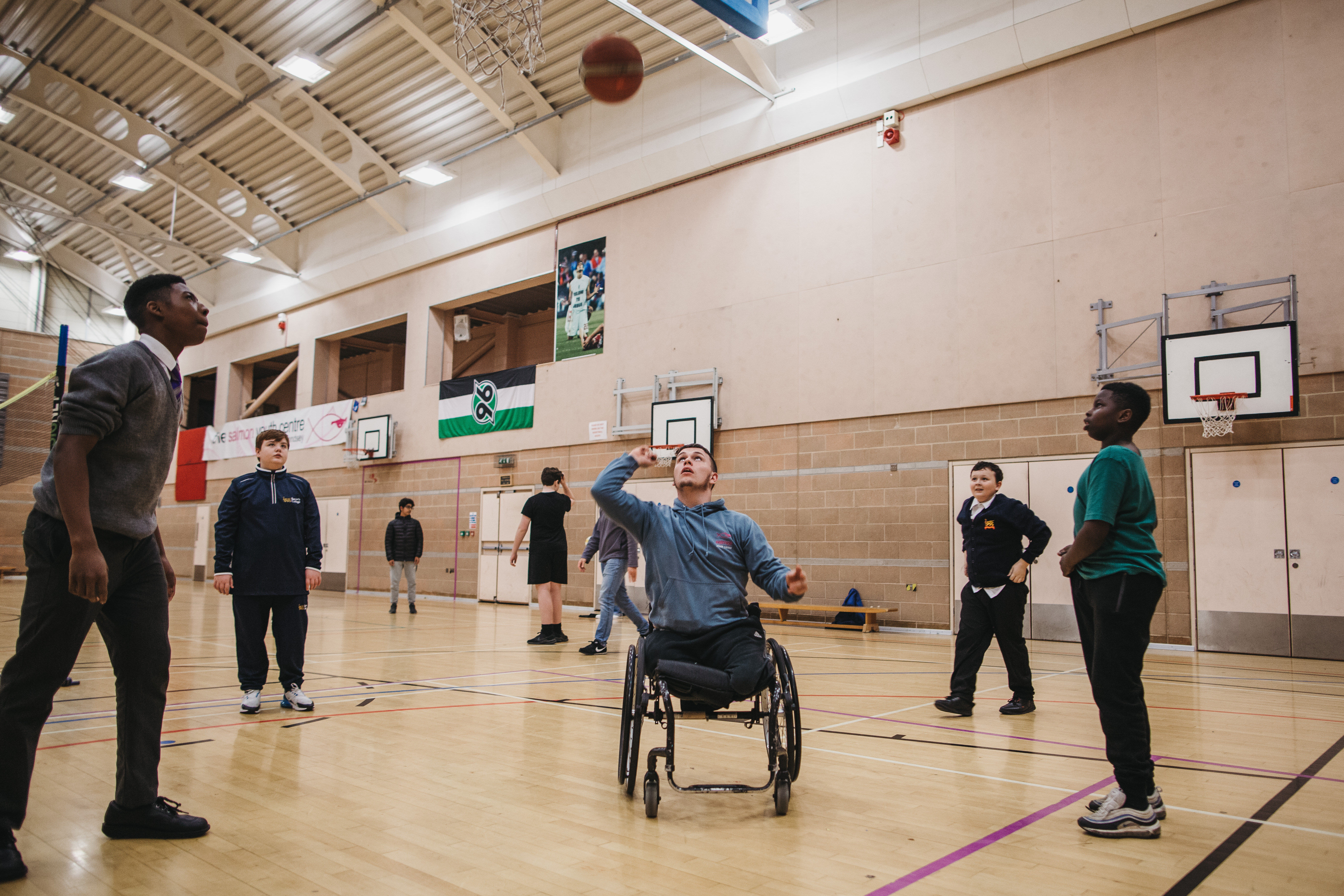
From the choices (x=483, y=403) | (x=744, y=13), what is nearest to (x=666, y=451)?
(x=483, y=403)

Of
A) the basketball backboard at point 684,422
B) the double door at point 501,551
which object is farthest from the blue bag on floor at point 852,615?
the double door at point 501,551

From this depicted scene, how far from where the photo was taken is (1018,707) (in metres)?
5.23

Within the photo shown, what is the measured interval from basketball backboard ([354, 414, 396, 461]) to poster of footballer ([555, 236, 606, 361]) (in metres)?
5.04

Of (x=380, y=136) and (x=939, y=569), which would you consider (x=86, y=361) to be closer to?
(x=939, y=569)

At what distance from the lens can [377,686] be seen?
6.05m

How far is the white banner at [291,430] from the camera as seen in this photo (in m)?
19.5

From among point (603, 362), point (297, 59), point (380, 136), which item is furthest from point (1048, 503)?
point (380, 136)

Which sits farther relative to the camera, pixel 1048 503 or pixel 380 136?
pixel 380 136

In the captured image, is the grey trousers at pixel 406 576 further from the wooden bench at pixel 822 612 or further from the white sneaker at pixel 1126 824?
the white sneaker at pixel 1126 824

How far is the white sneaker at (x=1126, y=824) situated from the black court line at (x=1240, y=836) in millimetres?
185

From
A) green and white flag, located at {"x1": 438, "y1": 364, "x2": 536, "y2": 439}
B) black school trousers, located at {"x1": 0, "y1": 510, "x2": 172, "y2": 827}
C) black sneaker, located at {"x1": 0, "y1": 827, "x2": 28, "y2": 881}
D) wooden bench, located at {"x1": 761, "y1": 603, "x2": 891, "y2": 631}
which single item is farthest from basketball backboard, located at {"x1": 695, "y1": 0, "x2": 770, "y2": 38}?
green and white flag, located at {"x1": 438, "y1": 364, "x2": 536, "y2": 439}

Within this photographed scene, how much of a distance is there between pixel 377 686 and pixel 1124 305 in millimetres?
8921

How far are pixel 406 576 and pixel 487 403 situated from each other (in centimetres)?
399

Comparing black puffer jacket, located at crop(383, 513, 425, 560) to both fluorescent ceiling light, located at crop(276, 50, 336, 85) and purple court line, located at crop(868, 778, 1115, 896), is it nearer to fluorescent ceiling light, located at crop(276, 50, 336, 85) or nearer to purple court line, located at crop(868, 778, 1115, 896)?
fluorescent ceiling light, located at crop(276, 50, 336, 85)
